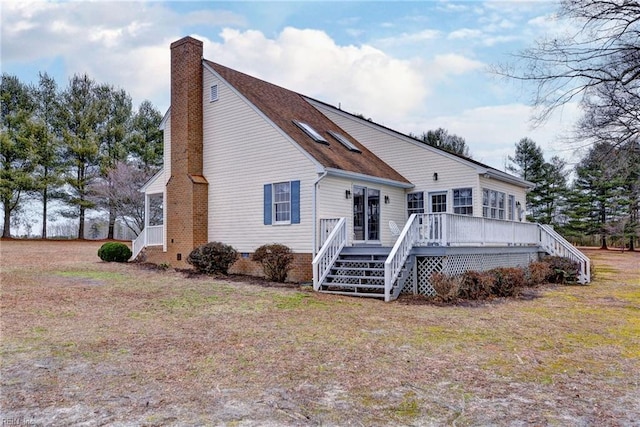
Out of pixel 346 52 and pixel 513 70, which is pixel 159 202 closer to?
pixel 346 52

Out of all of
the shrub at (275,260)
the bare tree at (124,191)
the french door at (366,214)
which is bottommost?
the shrub at (275,260)

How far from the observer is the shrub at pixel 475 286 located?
10648mm

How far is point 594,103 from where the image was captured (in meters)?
14.8

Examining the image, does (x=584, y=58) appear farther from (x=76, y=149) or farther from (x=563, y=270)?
(x=76, y=149)

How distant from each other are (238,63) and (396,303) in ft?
56.6

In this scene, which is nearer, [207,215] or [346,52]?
[207,215]

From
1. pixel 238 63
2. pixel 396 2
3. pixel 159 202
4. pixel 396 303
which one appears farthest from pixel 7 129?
pixel 396 303

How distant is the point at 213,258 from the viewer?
14.0 metres

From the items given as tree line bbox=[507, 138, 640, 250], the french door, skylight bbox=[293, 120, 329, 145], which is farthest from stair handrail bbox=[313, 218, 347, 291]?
tree line bbox=[507, 138, 640, 250]

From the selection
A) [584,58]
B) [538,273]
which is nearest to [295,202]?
[538,273]

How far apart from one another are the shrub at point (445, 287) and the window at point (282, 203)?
4.79 meters

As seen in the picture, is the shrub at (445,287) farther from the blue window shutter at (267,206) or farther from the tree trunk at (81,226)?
the tree trunk at (81,226)

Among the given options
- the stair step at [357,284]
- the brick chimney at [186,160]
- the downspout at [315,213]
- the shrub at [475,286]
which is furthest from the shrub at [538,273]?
the brick chimney at [186,160]

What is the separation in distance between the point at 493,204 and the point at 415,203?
301 cm
